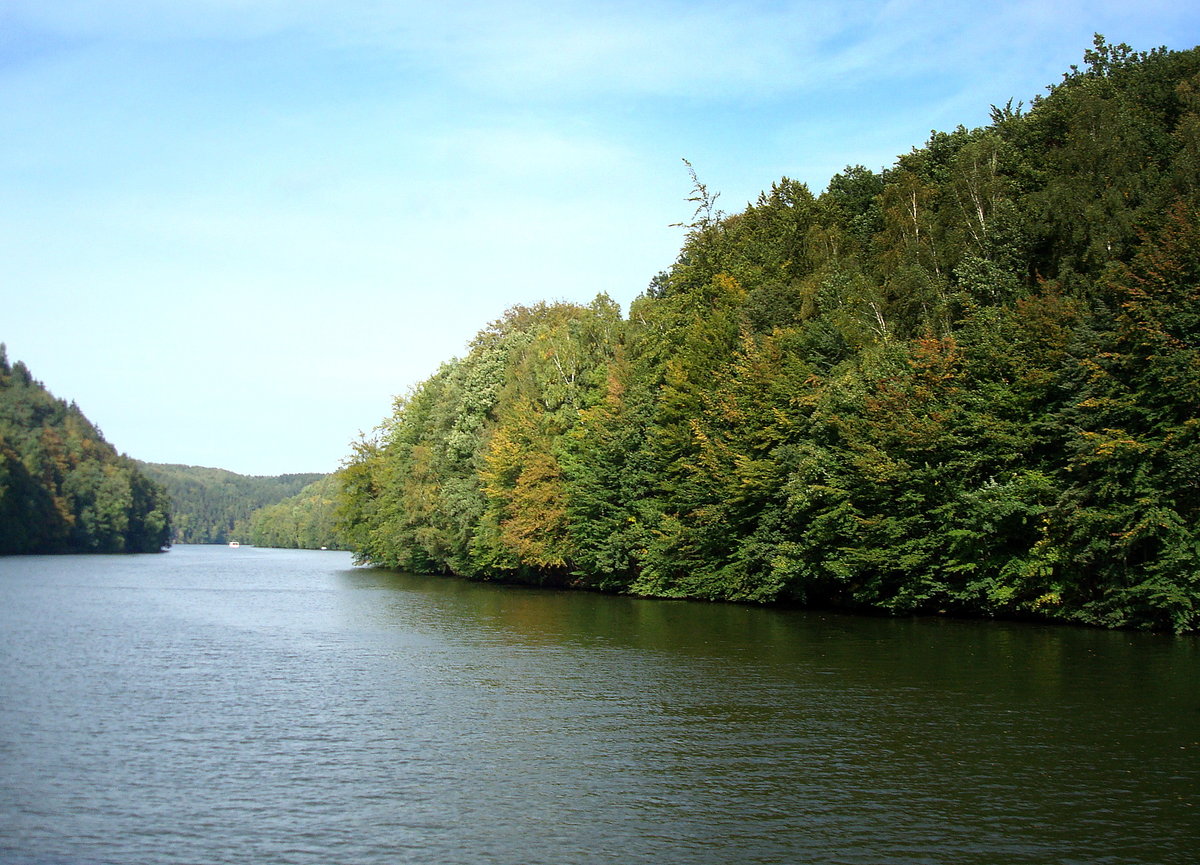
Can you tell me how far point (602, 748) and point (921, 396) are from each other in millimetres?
29088

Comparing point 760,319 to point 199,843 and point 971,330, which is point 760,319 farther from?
point 199,843

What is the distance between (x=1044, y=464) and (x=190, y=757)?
3436cm

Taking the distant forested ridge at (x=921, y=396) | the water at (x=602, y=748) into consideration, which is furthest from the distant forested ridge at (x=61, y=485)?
the water at (x=602, y=748)

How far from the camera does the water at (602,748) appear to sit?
15422mm

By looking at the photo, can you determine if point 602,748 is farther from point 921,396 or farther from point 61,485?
point 61,485

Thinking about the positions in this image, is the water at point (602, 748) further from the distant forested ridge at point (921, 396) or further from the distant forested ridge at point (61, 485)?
the distant forested ridge at point (61, 485)

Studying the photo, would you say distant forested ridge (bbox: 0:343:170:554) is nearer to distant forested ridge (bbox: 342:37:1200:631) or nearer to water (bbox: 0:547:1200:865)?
distant forested ridge (bbox: 342:37:1200:631)

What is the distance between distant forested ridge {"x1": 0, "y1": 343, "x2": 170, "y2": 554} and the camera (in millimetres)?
140500

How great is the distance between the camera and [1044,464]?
41719 millimetres

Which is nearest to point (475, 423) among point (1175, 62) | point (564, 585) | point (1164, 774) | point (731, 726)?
point (564, 585)

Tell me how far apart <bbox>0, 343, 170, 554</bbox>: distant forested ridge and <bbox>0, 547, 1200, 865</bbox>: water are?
114 metres

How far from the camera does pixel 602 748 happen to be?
21.5 metres

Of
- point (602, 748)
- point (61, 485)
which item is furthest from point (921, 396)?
point (61, 485)

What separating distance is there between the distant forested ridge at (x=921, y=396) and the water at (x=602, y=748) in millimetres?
5257
